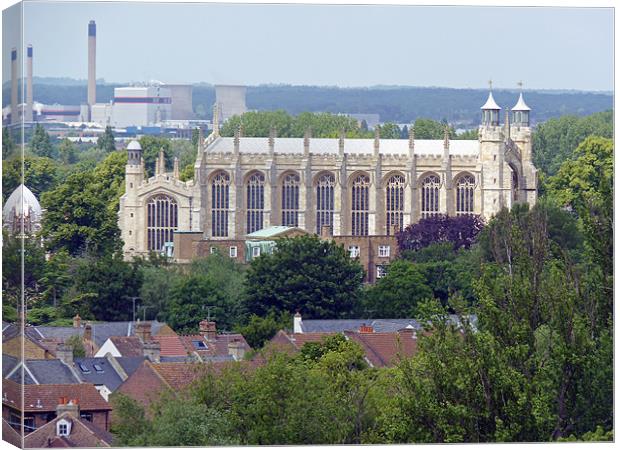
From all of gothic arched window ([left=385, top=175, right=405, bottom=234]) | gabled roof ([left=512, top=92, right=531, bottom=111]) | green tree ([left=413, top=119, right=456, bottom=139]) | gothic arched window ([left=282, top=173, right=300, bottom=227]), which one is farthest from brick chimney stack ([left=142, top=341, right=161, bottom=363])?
green tree ([left=413, top=119, right=456, bottom=139])

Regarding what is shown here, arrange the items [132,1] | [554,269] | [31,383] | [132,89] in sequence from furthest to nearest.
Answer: [132,89] < [31,383] < [132,1] < [554,269]

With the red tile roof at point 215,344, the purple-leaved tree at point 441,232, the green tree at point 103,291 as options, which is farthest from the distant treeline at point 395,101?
the red tile roof at point 215,344

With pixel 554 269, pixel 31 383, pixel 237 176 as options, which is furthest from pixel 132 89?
pixel 554 269

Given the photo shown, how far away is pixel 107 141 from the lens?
127625mm

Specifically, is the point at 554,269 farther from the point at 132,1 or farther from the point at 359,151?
the point at 359,151

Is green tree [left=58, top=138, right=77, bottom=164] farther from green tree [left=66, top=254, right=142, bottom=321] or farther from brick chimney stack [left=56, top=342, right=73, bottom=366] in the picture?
brick chimney stack [left=56, top=342, right=73, bottom=366]

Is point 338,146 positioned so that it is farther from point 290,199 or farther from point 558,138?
point 558,138

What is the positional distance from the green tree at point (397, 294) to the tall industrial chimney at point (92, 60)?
980 centimetres

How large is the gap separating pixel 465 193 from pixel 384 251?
7378 millimetres

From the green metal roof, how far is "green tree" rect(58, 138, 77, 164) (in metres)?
14.7

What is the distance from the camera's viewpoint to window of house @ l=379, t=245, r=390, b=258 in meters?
88.3

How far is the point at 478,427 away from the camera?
35844 mm

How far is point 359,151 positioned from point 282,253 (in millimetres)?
23763

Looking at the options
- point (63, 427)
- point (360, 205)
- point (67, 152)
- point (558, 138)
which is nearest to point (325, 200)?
point (360, 205)
